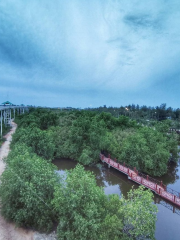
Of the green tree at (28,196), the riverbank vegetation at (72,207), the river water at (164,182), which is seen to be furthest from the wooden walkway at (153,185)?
the green tree at (28,196)

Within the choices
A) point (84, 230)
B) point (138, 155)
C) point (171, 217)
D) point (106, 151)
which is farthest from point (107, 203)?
point (106, 151)

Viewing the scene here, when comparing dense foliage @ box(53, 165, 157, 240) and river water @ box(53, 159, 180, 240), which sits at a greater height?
dense foliage @ box(53, 165, 157, 240)

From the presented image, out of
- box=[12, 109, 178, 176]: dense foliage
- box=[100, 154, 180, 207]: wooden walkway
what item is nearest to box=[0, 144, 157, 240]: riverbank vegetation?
box=[100, 154, 180, 207]: wooden walkway

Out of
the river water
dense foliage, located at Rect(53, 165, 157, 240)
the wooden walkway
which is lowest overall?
the river water

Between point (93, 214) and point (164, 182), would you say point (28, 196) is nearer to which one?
point (93, 214)

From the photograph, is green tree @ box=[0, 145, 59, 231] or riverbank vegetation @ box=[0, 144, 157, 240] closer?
riverbank vegetation @ box=[0, 144, 157, 240]

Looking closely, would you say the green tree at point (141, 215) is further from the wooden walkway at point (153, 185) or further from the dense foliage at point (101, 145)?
the dense foliage at point (101, 145)

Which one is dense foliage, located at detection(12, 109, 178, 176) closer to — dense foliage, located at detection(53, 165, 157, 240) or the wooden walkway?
the wooden walkway

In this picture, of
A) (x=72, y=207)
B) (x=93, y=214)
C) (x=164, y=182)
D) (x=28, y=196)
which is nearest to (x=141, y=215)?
(x=93, y=214)

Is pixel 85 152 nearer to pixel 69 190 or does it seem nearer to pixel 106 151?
pixel 106 151
